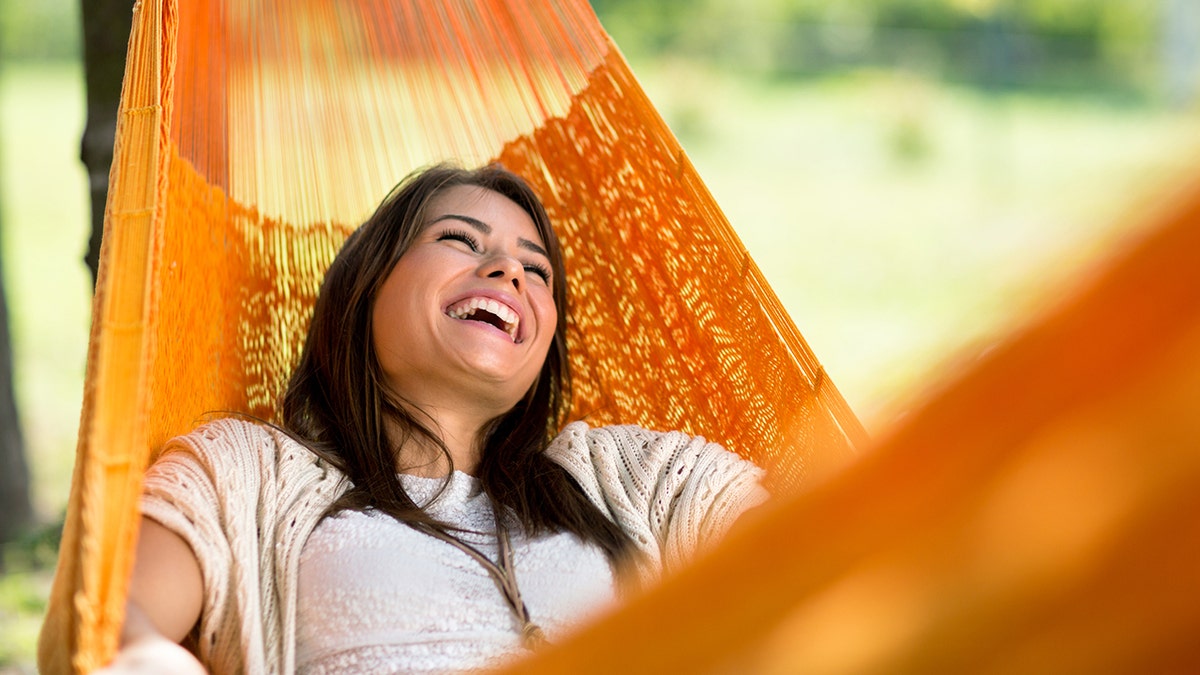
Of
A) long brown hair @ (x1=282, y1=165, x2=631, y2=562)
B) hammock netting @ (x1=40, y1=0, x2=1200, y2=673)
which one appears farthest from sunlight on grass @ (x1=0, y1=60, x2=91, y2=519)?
long brown hair @ (x1=282, y1=165, x2=631, y2=562)

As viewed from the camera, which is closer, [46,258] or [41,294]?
[41,294]

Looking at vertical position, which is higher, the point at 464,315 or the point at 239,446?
the point at 464,315

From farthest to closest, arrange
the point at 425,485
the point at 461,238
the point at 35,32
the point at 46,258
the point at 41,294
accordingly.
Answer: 1. the point at 35,32
2. the point at 46,258
3. the point at 41,294
4. the point at 461,238
5. the point at 425,485

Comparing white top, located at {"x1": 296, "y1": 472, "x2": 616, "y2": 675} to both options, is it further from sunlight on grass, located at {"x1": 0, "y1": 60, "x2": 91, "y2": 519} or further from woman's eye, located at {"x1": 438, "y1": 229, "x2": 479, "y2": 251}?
sunlight on grass, located at {"x1": 0, "y1": 60, "x2": 91, "y2": 519}

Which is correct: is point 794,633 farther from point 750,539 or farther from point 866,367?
point 866,367

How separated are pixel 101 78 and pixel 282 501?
2.65 ft

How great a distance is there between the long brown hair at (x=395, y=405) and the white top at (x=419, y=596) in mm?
36

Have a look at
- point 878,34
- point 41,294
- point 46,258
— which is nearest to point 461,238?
point 41,294

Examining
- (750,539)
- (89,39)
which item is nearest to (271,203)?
(89,39)

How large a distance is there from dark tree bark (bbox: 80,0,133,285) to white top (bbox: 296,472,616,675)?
720 millimetres

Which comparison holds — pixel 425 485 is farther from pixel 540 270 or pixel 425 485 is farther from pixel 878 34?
pixel 878 34

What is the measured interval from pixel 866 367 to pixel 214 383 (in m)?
3.84

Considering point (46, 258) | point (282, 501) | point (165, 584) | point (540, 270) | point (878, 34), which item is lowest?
point (165, 584)

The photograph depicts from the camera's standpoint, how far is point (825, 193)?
739cm
